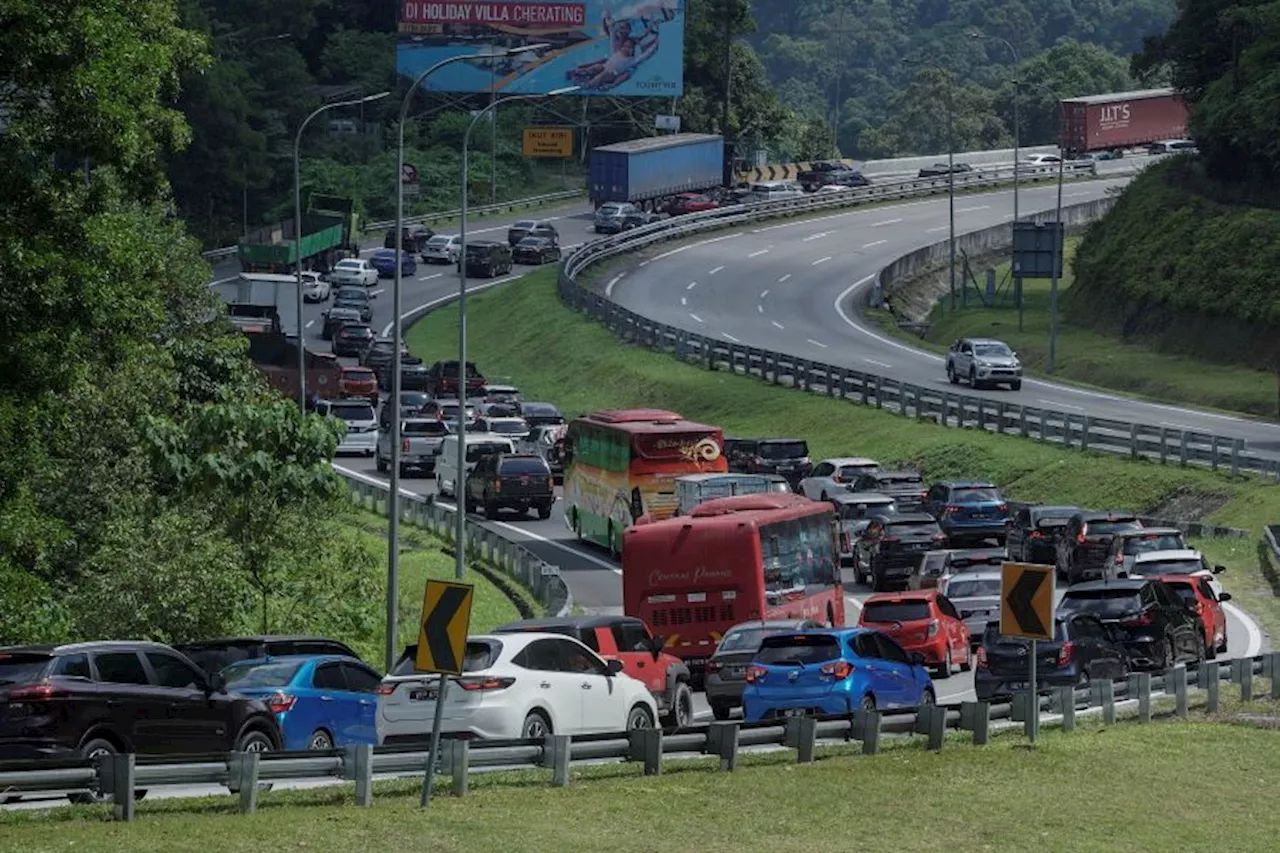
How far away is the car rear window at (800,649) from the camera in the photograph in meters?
29.6

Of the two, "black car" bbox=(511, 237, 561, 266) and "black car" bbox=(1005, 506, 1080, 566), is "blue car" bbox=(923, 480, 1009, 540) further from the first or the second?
"black car" bbox=(511, 237, 561, 266)

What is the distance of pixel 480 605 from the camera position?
1890 inches

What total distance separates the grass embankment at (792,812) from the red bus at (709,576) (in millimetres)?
11415

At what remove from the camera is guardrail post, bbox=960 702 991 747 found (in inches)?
1073

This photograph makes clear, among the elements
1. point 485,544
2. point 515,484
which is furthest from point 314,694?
point 515,484

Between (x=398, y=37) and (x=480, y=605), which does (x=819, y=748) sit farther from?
(x=398, y=37)

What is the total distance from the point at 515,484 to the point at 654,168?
224ft

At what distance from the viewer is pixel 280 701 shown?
2617 centimetres

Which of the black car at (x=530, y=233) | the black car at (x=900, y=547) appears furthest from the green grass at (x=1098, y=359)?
the black car at (x=900, y=547)

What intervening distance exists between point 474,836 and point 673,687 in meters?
10.5

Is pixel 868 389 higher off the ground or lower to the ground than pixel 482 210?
lower

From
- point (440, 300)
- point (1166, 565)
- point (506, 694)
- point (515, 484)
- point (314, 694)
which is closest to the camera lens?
point (506, 694)

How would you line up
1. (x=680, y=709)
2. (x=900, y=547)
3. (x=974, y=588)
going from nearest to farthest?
(x=680, y=709), (x=974, y=588), (x=900, y=547)

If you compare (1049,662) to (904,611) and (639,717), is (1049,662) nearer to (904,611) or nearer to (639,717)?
(904,611)
